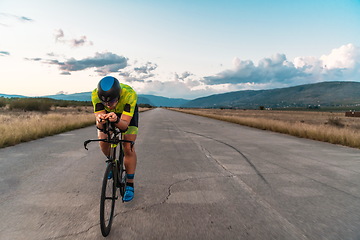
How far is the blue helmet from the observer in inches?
110

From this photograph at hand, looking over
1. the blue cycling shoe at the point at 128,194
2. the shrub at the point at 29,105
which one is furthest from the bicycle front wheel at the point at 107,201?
the shrub at the point at 29,105

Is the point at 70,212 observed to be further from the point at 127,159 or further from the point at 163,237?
the point at 163,237

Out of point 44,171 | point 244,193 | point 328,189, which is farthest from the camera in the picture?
point 44,171

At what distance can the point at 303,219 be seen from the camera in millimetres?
3115

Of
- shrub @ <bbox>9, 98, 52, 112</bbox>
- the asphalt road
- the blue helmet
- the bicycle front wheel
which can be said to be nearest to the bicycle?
the bicycle front wheel

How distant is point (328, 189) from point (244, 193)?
1659 mm

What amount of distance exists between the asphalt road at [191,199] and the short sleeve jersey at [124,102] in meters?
1.44

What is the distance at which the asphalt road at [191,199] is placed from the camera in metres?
2.77

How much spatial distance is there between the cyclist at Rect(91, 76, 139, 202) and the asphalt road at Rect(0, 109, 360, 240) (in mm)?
655

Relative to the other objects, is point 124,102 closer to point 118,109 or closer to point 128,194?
point 118,109

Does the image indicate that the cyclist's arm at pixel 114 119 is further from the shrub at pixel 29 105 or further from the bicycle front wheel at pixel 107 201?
the shrub at pixel 29 105

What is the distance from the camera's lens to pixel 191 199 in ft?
12.4

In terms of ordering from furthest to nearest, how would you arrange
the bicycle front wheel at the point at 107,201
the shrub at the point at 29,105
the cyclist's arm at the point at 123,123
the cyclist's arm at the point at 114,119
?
the shrub at the point at 29,105 < the cyclist's arm at the point at 123,123 < the cyclist's arm at the point at 114,119 < the bicycle front wheel at the point at 107,201

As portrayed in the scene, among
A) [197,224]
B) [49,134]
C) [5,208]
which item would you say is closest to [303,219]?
[197,224]
